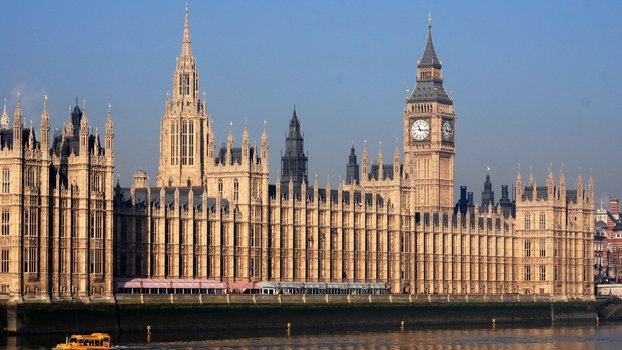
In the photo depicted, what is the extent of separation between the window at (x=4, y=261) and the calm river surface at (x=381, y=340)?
7.19 m

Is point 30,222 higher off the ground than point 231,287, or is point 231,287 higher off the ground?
point 30,222

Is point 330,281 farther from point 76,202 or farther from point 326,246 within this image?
point 76,202

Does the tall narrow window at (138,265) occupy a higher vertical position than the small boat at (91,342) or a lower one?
higher

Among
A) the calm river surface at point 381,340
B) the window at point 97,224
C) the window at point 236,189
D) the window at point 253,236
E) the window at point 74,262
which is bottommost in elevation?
the calm river surface at point 381,340

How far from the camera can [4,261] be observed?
146 m

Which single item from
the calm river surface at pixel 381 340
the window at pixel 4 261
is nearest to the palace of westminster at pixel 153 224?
the window at pixel 4 261

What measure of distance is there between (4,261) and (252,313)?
2646cm

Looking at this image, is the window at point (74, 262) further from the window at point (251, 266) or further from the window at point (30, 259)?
the window at point (251, 266)

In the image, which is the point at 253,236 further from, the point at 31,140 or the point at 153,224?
the point at 31,140

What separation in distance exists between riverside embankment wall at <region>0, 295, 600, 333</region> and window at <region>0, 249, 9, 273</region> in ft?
12.5

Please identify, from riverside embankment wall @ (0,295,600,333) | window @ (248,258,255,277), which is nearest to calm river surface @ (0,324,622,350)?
riverside embankment wall @ (0,295,600,333)

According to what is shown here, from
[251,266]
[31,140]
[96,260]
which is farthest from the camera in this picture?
[251,266]

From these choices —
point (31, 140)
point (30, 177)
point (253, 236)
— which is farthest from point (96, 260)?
point (253, 236)

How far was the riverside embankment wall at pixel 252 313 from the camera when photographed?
14512 centimetres
